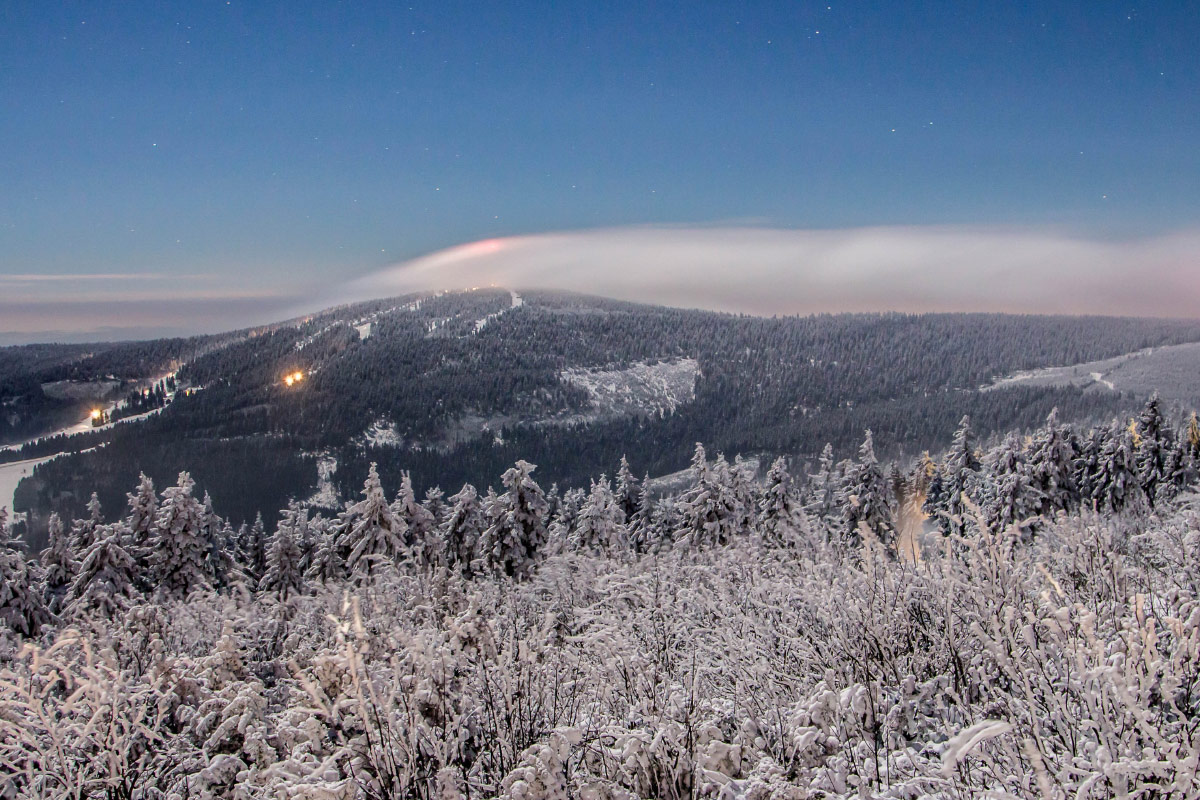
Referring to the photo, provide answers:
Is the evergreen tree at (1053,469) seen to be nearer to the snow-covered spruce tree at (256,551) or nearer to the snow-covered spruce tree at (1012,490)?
the snow-covered spruce tree at (1012,490)

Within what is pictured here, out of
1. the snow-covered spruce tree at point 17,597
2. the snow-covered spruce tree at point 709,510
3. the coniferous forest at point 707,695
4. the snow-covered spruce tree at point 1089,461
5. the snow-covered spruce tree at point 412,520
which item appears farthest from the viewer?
the snow-covered spruce tree at point 1089,461

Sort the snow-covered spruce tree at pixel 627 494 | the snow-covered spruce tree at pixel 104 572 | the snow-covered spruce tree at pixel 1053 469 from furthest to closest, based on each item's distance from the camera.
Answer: the snow-covered spruce tree at pixel 627 494
the snow-covered spruce tree at pixel 1053 469
the snow-covered spruce tree at pixel 104 572

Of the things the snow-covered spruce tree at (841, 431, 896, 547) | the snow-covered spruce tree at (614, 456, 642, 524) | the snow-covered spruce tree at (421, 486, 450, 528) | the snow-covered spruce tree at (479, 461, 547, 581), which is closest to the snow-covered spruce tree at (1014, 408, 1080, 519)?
the snow-covered spruce tree at (841, 431, 896, 547)

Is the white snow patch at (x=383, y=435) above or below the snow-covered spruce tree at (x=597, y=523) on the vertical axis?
below

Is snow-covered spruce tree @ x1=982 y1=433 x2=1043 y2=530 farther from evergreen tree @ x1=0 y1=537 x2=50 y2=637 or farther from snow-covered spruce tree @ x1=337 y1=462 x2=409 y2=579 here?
evergreen tree @ x1=0 y1=537 x2=50 y2=637

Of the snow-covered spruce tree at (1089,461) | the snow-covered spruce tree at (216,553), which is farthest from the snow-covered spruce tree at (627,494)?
the snow-covered spruce tree at (1089,461)

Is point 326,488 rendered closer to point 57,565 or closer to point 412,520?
point 57,565
